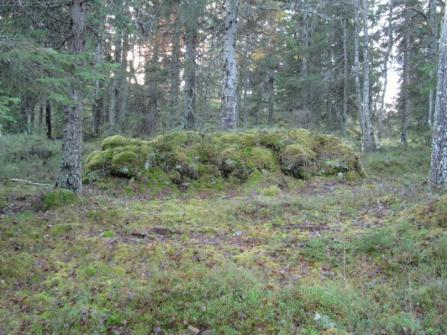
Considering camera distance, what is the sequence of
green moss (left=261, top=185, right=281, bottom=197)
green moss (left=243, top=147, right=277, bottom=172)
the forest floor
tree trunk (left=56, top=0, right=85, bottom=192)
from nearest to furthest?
the forest floor
tree trunk (left=56, top=0, right=85, bottom=192)
green moss (left=261, top=185, right=281, bottom=197)
green moss (left=243, top=147, right=277, bottom=172)

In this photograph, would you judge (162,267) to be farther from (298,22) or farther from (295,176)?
(298,22)

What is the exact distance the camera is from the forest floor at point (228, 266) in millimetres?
4715

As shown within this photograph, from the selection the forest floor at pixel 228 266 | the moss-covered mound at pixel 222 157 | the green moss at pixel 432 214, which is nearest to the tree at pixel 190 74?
the moss-covered mound at pixel 222 157

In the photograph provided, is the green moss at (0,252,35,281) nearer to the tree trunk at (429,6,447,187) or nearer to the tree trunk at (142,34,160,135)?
the tree trunk at (429,6,447,187)

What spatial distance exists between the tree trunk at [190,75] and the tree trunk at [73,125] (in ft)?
26.8

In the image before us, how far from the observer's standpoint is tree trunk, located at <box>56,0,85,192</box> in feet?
31.3

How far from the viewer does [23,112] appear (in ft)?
79.6

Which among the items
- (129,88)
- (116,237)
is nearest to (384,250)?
(116,237)

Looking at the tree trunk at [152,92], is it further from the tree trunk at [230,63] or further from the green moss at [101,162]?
the green moss at [101,162]

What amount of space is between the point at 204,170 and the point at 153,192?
1905 millimetres

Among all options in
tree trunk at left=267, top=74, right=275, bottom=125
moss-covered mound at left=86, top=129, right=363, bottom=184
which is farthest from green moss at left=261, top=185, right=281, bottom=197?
tree trunk at left=267, top=74, right=275, bottom=125

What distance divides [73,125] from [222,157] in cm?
490

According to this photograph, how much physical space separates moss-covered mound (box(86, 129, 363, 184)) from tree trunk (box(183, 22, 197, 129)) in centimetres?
496

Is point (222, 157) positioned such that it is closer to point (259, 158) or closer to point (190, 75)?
point (259, 158)
